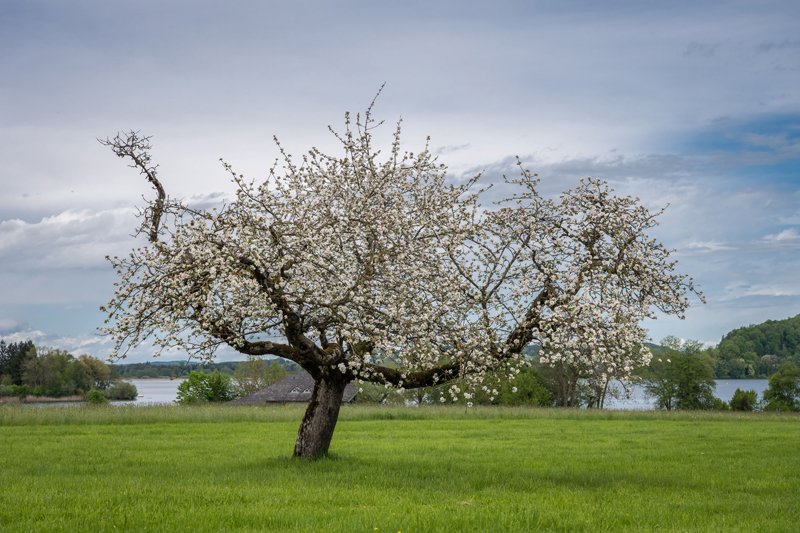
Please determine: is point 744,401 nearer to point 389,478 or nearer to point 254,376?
point 254,376

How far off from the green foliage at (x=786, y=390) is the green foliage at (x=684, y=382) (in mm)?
7096

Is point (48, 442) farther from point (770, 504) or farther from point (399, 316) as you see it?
point (770, 504)

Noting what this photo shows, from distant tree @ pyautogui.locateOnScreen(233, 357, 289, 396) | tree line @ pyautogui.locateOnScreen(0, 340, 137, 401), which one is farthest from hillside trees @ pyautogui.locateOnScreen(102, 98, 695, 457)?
tree line @ pyautogui.locateOnScreen(0, 340, 137, 401)

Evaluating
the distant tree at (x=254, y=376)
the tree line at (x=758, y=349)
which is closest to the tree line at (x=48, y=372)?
the distant tree at (x=254, y=376)

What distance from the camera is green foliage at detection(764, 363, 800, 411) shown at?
86000 millimetres

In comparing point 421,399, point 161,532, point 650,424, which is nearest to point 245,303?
point 161,532

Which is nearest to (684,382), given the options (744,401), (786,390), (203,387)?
(744,401)

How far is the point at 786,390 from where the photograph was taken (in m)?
86.2

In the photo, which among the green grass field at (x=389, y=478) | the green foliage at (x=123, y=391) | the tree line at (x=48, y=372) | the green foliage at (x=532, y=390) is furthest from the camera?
the green foliage at (x=123, y=391)

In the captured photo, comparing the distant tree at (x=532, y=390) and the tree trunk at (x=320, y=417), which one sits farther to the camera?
the distant tree at (x=532, y=390)

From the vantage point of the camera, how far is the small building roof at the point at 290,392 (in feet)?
259

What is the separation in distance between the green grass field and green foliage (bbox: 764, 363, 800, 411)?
53099mm

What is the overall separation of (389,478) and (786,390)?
80.6 metres

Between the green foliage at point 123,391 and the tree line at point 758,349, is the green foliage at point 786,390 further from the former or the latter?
the green foliage at point 123,391
